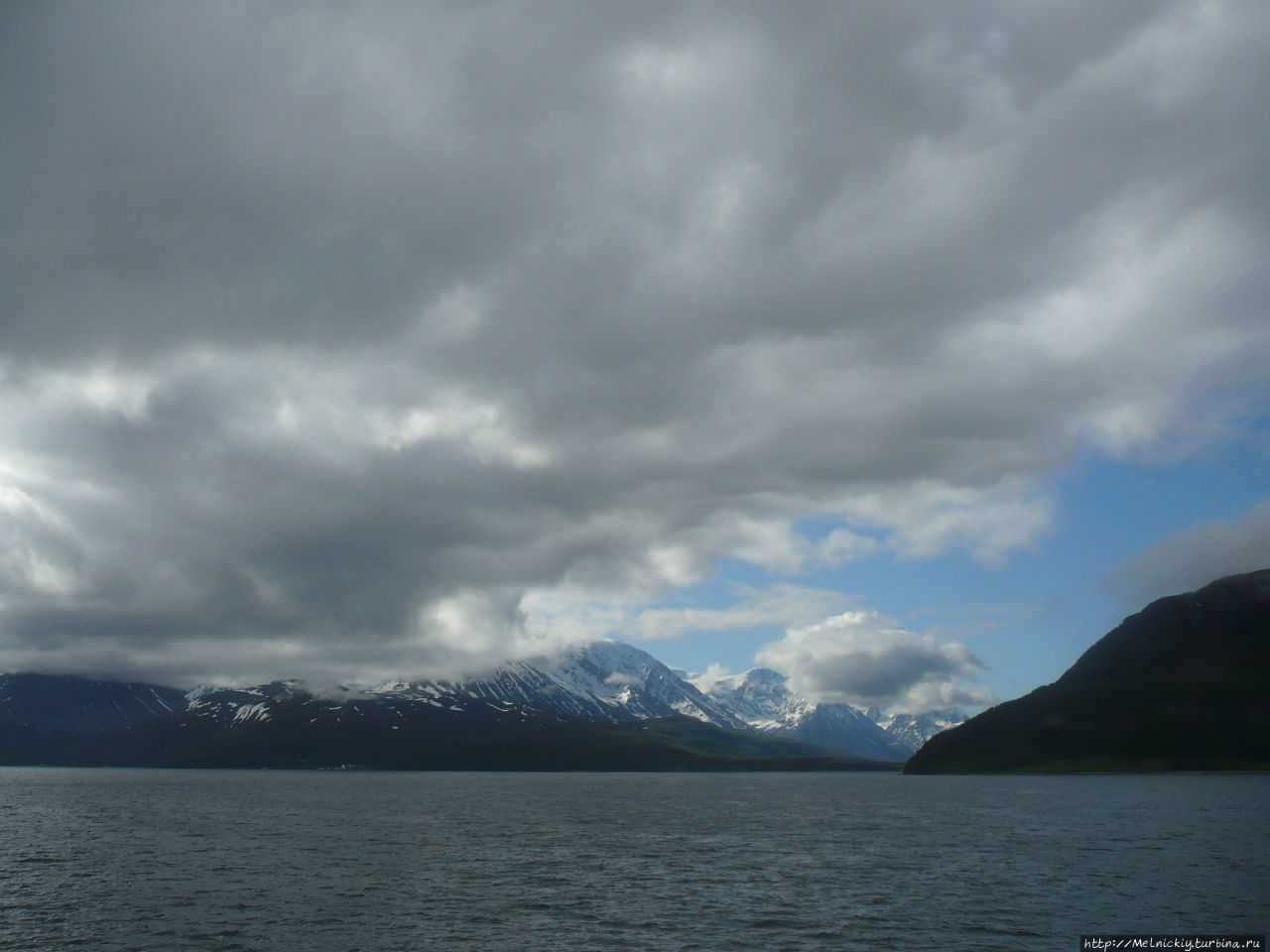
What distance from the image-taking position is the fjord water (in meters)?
60.1

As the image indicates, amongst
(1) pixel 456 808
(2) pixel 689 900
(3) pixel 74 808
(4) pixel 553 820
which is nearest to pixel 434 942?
(2) pixel 689 900

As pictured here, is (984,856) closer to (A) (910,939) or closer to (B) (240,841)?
(A) (910,939)

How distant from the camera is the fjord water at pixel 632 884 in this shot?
197 ft

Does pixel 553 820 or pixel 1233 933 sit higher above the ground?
pixel 1233 933

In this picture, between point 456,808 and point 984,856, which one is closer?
point 984,856

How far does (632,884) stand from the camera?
81438mm

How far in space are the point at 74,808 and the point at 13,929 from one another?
→ 161037 mm

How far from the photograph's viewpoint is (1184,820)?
452 ft

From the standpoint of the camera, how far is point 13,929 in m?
61.9

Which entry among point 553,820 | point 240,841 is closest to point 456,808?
point 553,820

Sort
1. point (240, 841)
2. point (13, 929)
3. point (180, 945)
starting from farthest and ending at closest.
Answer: point (240, 841) < point (13, 929) < point (180, 945)

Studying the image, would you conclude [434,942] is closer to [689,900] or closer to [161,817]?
[689,900]

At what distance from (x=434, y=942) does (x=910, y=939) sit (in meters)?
33.7

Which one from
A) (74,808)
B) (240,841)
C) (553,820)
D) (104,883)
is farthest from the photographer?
(74,808)
